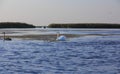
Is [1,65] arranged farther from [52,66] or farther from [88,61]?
[88,61]

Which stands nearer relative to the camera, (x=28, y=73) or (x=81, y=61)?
(x=28, y=73)

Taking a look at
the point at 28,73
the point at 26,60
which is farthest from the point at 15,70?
the point at 26,60

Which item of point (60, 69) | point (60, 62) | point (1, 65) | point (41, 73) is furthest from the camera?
point (60, 62)

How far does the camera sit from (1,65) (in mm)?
23781

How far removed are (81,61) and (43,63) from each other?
2.64 m

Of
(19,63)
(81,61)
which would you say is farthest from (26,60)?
(81,61)

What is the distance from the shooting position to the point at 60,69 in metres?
21.9

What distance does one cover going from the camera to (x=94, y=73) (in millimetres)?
20422

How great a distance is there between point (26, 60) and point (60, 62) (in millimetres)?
→ 2605

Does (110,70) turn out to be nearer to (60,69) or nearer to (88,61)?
(60,69)

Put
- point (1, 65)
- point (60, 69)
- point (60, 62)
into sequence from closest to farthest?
point (60, 69), point (1, 65), point (60, 62)

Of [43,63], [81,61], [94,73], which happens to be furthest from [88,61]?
[94,73]

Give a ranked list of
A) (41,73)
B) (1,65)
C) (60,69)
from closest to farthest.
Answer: (41,73)
(60,69)
(1,65)

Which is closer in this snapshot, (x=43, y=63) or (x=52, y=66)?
(x=52, y=66)
